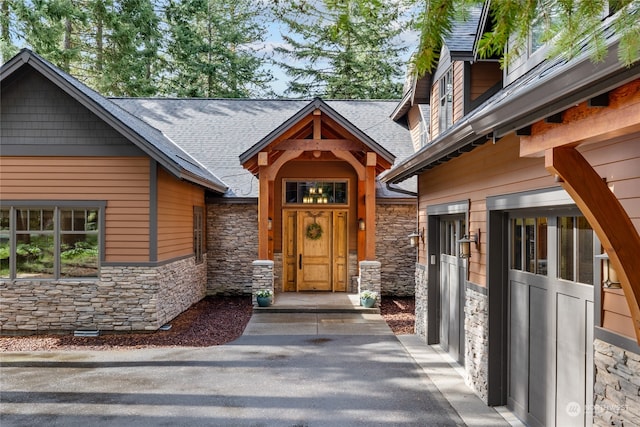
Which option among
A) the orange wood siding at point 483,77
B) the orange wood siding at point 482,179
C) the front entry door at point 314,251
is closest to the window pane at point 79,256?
the front entry door at point 314,251

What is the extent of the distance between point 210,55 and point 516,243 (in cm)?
2418

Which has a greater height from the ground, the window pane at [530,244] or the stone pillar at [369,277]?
the window pane at [530,244]

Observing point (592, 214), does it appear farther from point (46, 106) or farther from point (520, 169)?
point (46, 106)

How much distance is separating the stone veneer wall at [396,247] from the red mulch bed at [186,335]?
5.97 ft

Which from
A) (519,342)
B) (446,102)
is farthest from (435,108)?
(519,342)

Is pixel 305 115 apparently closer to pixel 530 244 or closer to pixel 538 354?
pixel 530 244

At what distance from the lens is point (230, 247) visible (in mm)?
14477

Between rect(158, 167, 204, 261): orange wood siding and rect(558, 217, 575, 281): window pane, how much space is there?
759cm

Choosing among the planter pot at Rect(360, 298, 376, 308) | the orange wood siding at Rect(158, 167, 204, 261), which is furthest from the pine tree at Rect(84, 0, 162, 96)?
the planter pot at Rect(360, 298, 376, 308)

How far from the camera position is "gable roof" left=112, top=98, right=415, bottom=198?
1517 cm

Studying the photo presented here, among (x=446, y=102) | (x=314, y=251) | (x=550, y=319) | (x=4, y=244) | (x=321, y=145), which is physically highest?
(x=446, y=102)

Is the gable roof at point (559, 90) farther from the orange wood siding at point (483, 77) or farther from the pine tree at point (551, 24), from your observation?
the orange wood siding at point (483, 77)

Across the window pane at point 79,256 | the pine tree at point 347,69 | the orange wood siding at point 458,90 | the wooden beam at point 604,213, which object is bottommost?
the window pane at point 79,256

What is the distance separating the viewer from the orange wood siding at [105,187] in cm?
981
